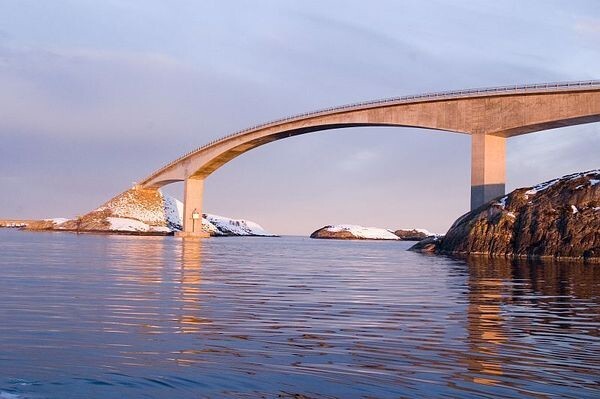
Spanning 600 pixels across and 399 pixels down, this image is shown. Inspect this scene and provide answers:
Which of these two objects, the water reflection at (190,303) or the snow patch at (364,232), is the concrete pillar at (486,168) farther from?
the snow patch at (364,232)

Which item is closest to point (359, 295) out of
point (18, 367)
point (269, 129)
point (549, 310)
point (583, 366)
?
point (549, 310)

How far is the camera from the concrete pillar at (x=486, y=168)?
183 feet

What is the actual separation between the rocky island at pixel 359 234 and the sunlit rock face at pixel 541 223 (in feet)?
322

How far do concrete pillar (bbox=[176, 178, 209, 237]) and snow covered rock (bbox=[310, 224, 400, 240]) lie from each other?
180 ft

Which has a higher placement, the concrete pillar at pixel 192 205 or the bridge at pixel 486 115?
the bridge at pixel 486 115

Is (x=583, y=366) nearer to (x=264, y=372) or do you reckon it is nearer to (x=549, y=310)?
(x=264, y=372)

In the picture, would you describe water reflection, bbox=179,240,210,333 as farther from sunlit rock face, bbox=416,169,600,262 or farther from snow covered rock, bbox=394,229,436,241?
snow covered rock, bbox=394,229,436,241

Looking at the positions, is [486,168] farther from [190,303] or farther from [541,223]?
[190,303]

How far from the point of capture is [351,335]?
35.7 feet

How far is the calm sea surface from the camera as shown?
7.35 m

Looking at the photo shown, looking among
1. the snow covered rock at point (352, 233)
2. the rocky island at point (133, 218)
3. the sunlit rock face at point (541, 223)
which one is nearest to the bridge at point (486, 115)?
the sunlit rock face at point (541, 223)

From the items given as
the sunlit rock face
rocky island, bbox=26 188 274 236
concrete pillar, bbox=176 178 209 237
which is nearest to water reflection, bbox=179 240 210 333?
the sunlit rock face

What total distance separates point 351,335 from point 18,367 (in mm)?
4862

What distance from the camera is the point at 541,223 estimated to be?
157 ft
